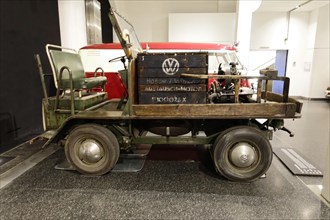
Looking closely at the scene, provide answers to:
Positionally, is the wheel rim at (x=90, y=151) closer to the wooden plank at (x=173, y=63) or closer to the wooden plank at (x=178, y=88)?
the wooden plank at (x=178, y=88)

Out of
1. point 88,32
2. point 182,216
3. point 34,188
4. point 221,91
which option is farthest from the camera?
point 88,32

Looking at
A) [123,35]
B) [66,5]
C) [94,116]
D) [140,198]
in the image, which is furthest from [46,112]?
[66,5]

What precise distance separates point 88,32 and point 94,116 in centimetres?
414

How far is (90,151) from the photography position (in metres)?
2.54

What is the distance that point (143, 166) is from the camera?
9.35 feet

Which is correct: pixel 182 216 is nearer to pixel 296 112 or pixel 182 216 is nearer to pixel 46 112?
pixel 296 112

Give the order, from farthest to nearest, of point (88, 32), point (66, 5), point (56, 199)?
point (88, 32) → point (66, 5) → point (56, 199)

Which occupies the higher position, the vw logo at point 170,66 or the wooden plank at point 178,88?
the vw logo at point 170,66

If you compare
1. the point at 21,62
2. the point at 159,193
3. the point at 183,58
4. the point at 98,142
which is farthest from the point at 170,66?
the point at 21,62

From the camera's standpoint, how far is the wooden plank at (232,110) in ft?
7.60

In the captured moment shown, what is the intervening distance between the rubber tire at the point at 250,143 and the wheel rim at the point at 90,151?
1286 mm

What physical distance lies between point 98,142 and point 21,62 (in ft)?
8.86

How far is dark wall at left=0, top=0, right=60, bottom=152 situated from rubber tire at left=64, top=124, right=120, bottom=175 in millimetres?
1790

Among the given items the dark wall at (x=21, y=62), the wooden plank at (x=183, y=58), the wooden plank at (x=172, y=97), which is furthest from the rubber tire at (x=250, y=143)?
the dark wall at (x=21, y=62)
